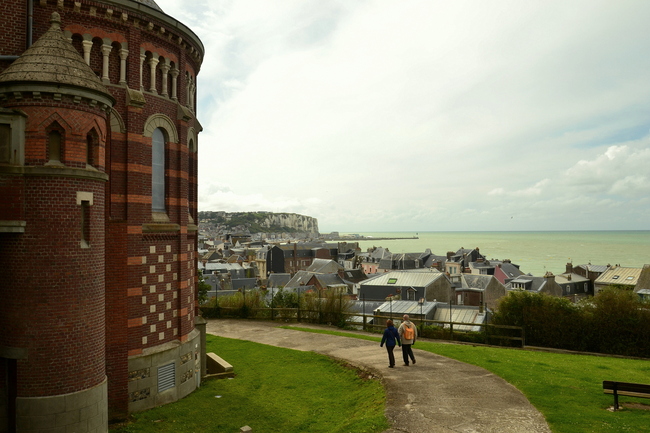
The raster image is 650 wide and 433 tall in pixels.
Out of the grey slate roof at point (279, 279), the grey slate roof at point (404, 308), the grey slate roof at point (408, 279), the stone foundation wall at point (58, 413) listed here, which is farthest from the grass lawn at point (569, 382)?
the grey slate roof at point (279, 279)

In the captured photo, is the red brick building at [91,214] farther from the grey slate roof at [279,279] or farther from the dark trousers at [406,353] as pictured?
the grey slate roof at [279,279]

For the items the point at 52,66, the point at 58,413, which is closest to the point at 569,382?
the point at 58,413

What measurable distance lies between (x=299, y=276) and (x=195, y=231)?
144 ft

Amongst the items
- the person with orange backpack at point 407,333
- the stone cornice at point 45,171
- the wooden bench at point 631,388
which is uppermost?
the stone cornice at point 45,171

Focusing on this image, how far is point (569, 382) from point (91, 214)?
1662cm

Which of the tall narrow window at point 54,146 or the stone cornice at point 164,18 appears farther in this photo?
the stone cornice at point 164,18

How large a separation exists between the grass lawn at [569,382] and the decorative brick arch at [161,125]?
15.2 m

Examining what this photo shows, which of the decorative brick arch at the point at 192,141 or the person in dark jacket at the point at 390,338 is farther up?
the decorative brick arch at the point at 192,141

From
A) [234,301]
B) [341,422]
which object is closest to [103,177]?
[341,422]

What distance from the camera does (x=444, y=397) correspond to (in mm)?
13281

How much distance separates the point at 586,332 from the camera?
1021 inches

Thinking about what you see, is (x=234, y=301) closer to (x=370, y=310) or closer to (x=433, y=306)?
(x=370, y=310)

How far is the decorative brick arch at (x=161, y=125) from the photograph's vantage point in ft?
50.9

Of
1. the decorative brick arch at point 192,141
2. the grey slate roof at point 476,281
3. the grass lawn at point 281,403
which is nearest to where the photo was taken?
the grass lawn at point 281,403
